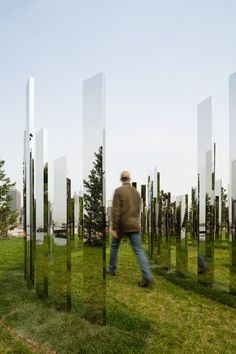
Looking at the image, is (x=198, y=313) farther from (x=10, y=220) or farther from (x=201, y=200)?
(x=10, y=220)

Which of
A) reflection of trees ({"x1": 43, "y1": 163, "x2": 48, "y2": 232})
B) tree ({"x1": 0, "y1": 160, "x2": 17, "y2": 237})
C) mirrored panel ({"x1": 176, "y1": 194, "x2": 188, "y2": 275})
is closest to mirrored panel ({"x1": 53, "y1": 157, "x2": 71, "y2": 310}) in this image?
reflection of trees ({"x1": 43, "y1": 163, "x2": 48, "y2": 232})

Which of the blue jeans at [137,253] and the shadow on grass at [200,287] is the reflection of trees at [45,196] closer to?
the blue jeans at [137,253]

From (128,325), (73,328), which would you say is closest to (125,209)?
(128,325)

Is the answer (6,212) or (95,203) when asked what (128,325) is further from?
(6,212)

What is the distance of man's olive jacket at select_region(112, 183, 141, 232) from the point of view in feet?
17.2

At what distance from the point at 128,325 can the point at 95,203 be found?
4.31 ft

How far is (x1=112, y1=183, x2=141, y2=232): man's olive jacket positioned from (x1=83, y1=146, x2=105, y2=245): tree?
4.65 ft

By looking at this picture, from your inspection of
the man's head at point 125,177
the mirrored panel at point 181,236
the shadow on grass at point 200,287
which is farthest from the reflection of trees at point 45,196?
the mirrored panel at point 181,236

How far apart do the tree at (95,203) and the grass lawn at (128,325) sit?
0.90 m

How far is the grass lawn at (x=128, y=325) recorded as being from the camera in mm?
3168

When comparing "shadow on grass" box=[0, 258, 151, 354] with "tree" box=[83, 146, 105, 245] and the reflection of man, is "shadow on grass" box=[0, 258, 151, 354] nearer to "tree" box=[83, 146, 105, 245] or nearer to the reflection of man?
"tree" box=[83, 146, 105, 245]

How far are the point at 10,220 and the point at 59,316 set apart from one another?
119ft

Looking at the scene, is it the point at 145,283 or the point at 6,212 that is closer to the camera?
the point at 145,283

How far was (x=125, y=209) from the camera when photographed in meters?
5.28
